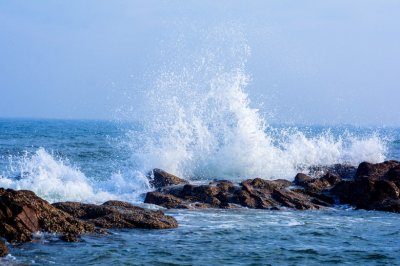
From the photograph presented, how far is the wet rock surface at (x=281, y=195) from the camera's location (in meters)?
16.3

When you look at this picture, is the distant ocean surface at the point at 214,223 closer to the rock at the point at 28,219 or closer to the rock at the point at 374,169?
the rock at the point at 28,219

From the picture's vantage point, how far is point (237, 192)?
16750 mm

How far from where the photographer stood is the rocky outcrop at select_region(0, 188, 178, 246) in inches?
430

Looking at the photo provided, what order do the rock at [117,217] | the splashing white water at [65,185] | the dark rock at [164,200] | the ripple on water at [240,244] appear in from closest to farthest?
the ripple on water at [240,244]
the rock at [117,217]
the dark rock at [164,200]
the splashing white water at [65,185]

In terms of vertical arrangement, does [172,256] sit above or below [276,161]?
below

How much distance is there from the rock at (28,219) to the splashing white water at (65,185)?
17.8 feet

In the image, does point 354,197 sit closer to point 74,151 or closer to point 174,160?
point 174,160

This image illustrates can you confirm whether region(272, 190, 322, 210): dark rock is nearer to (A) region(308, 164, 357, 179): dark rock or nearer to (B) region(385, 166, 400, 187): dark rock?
(B) region(385, 166, 400, 187): dark rock

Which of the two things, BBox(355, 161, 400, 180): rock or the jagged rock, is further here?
BBox(355, 161, 400, 180): rock

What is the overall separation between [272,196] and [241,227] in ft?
12.5

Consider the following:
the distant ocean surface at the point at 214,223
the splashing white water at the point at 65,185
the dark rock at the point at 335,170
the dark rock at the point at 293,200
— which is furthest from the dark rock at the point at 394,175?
the splashing white water at the point at 65,185

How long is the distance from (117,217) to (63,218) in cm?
142

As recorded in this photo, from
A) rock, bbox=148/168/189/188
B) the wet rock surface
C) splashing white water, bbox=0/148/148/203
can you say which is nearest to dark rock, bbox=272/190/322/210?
the wet rock surface

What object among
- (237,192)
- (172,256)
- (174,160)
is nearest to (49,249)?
(172,256)
